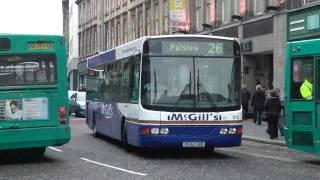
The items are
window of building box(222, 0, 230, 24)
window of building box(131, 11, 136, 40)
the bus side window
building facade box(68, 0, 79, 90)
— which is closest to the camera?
the bus side window

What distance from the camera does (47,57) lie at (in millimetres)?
14000

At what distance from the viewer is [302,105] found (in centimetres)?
1415

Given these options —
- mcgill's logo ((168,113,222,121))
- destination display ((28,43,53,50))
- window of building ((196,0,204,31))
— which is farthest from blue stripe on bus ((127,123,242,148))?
window of building ((196,0,204,31))

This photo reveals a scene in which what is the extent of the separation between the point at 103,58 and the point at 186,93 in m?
5.61

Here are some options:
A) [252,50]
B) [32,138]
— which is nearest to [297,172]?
[32,138]

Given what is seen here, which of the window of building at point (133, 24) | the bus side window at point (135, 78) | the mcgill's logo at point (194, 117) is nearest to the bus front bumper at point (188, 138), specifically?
the mcgill's logo at point (194, 117)

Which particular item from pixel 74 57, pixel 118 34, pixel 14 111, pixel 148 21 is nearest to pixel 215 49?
pixel 14 111

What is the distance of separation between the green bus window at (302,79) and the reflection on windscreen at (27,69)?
5.18 m

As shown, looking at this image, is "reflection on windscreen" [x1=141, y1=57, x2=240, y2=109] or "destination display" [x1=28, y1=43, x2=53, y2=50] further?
"reflection on windscreen" [x1=141, y1=57, x2=240, y2=109]

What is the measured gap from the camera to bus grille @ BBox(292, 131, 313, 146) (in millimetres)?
13891

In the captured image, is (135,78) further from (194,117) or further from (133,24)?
(133,24)

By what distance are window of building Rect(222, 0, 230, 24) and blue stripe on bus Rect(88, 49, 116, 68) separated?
44.1ft

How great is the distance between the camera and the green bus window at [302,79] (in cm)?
1392

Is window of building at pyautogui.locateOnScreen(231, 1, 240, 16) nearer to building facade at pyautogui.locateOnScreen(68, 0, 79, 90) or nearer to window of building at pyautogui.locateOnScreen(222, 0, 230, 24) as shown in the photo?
window of building at pyautogui.locateOnScreen(222, 0, 230, 24)
